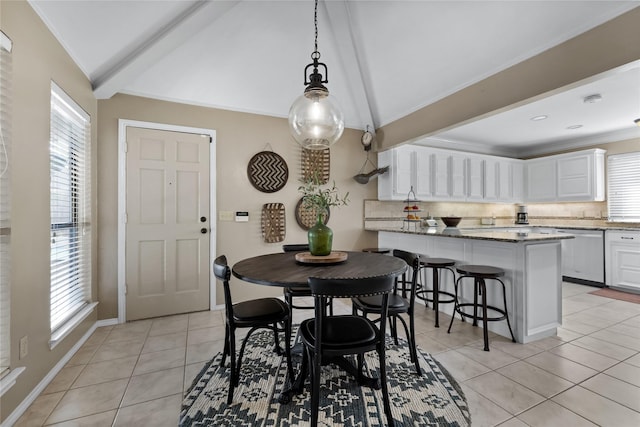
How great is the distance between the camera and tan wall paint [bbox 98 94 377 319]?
126 inches

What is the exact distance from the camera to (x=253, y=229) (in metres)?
3.89

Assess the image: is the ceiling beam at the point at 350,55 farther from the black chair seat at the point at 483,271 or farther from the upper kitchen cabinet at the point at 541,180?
the upper kitchen cabinet at the point at 541,180

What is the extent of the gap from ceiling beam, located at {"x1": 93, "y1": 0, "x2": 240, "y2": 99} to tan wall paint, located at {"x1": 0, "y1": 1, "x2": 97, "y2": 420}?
0.53 m

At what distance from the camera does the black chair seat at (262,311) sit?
6.42 ft

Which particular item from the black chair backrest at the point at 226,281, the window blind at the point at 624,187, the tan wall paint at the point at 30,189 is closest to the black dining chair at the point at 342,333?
the black chair backrest at the point at 226,281

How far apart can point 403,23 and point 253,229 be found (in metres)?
2.87

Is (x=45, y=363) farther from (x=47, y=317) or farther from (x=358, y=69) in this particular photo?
(x=358, y=69)

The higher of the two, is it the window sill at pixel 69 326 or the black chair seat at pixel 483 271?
the black chair seat at pixel 483 271

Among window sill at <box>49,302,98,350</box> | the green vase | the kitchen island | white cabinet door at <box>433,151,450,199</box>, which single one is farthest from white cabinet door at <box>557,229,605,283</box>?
window sill at <box>49,302,98,350</box>

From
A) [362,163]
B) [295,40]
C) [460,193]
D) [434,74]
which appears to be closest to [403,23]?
[434,74]

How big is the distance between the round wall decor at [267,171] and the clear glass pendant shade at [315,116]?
5.93 ft

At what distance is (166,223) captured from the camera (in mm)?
3434

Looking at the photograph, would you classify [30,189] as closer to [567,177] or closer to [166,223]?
[166,223]

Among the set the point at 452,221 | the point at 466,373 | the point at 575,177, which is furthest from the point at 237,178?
the point at 575,177
